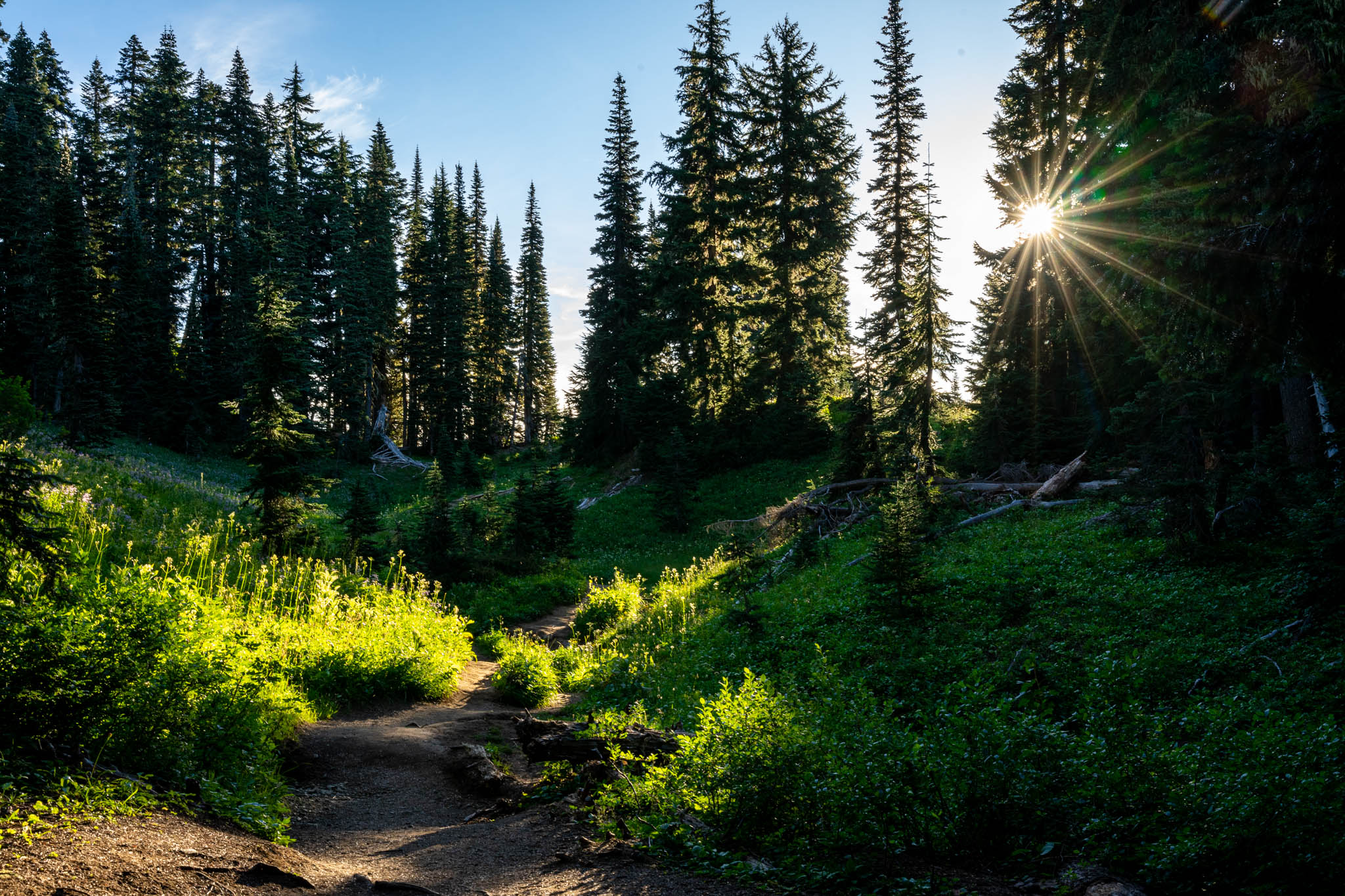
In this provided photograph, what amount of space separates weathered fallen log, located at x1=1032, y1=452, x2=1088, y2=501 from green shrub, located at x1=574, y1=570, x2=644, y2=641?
10853 millimetres

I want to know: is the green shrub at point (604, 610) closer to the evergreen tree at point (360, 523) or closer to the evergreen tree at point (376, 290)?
the evergreen tree at point (360, 523)

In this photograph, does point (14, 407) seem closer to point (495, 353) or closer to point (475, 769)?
point (475, 769)

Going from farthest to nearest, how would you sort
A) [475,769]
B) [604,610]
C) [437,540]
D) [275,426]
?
[437,540], [604,610], [275,426], [475,769]

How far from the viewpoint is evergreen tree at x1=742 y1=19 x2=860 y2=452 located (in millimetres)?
29859

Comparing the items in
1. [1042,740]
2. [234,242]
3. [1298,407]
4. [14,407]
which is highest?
[234,242]

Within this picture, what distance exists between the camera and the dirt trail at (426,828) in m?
4.56

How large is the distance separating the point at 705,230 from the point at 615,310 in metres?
7.53

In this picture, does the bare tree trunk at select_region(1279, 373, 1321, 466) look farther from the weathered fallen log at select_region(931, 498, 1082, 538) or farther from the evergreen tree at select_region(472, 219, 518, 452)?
the evergreen tree at select_region(472, 219, 518, 452)

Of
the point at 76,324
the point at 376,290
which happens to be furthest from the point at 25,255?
the point at 376,290

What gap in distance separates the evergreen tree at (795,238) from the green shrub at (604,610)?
15502 millimetres

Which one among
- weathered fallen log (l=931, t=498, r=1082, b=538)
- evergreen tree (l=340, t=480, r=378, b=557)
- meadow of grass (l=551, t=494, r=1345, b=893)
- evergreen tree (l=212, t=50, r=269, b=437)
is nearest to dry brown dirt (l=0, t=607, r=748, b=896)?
meadow of grass (l=551, t=494, r=1345, b=893)

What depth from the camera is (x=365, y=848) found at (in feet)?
17.3

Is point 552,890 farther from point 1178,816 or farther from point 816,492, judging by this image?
point 816,492

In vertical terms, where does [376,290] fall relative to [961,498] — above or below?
above
